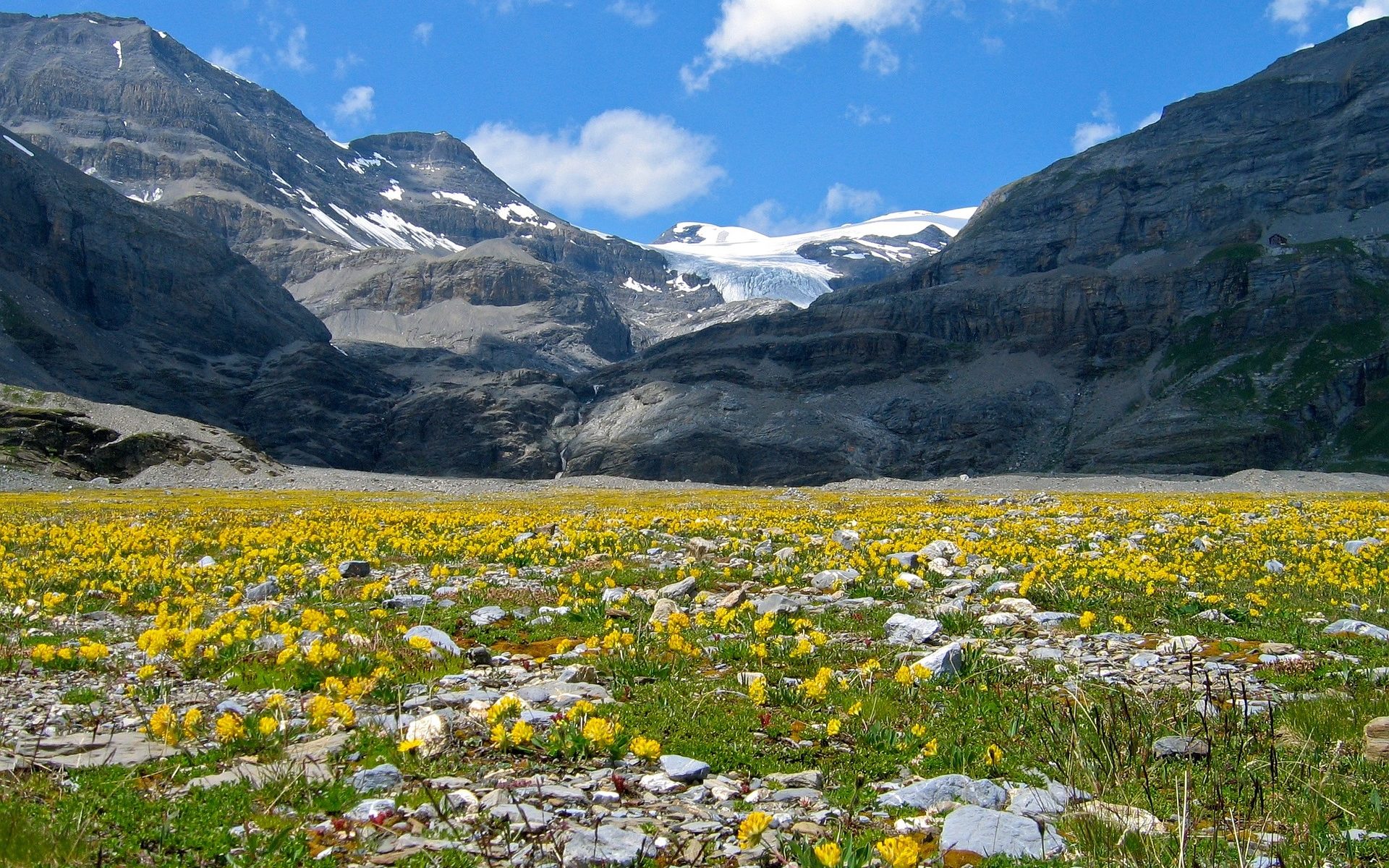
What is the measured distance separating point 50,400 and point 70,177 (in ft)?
406

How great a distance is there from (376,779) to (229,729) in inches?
48.7

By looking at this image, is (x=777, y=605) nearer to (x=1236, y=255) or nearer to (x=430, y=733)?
(x=430, y=733)

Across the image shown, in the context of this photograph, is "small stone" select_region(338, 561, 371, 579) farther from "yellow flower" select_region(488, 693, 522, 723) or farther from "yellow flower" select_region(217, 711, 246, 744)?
"yellow flower" select_region(488, 693, 522, 723)

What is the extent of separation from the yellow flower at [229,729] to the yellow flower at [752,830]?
12.0 ft

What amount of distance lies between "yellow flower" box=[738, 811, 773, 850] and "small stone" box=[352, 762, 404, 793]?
236cm

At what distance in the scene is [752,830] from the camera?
156 inches

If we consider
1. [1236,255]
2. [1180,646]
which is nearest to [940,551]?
[1180,646]

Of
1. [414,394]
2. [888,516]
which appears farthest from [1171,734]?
[414,394]

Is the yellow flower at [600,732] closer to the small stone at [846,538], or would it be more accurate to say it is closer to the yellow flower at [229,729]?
the yellow flower at [229,729]

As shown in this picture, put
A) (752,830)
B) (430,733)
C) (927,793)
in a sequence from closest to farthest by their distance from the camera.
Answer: (752,830)
(927,793)
(430,733)

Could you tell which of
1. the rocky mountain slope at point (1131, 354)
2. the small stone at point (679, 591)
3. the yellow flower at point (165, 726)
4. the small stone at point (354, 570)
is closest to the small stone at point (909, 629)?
the small stone at point (679, 591)

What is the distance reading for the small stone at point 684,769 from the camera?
18.0 feet

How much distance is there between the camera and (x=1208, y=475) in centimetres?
12006


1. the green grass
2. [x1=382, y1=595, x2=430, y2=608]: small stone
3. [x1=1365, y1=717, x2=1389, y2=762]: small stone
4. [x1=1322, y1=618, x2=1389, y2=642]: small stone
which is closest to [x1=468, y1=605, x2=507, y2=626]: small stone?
[x1=382, y1=595, x2=430, y2=608]: small stone
